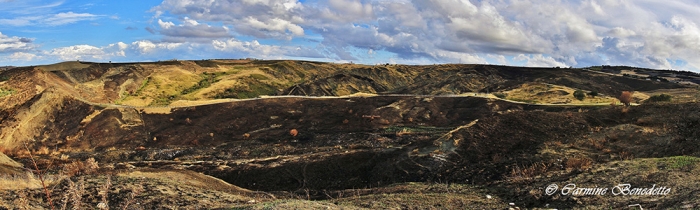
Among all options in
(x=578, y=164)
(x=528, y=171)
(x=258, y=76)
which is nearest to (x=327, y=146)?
(x=528, y=171)

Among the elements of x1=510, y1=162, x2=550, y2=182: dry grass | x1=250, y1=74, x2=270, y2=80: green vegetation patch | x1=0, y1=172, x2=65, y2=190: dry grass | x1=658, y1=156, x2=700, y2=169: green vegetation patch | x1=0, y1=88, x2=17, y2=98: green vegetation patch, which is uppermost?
x1=250, y1=74, x2=270, y2=80: green vegetation patch

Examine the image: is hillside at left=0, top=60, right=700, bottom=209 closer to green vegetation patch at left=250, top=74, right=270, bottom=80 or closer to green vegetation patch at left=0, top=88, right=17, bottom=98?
green vegetation patch at left=0, top=88, right=17, bottom=98

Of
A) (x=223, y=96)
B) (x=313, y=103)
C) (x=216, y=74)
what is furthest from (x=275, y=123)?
(x=216, y=74)

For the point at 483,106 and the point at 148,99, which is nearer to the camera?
the point at 483,106

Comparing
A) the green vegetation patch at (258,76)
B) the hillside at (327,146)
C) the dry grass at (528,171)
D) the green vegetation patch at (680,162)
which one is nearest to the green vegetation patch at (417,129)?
the hillside at (327,146)

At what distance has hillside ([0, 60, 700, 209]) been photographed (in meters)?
14.0

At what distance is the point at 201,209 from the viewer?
1341 cm

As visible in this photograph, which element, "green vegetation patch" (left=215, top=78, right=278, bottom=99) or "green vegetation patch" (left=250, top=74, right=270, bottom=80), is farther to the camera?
"green vegetation patch" (left=250, top=74, right=270, bottom=80)

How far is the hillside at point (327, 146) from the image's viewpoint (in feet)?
46.1

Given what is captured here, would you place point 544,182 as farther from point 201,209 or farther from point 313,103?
point 313,103

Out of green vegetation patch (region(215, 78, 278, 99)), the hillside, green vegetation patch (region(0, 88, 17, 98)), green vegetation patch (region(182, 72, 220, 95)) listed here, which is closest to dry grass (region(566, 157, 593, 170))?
the hillside

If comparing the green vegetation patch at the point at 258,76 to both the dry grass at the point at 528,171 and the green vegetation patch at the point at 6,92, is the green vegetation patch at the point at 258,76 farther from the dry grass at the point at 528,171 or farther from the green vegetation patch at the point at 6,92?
the dry grass at the point at 528,171

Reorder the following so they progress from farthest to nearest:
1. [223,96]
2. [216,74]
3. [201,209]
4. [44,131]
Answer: [216,74] < [223,96] < [44,131] < [201,209]

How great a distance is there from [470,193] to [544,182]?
2.41m
